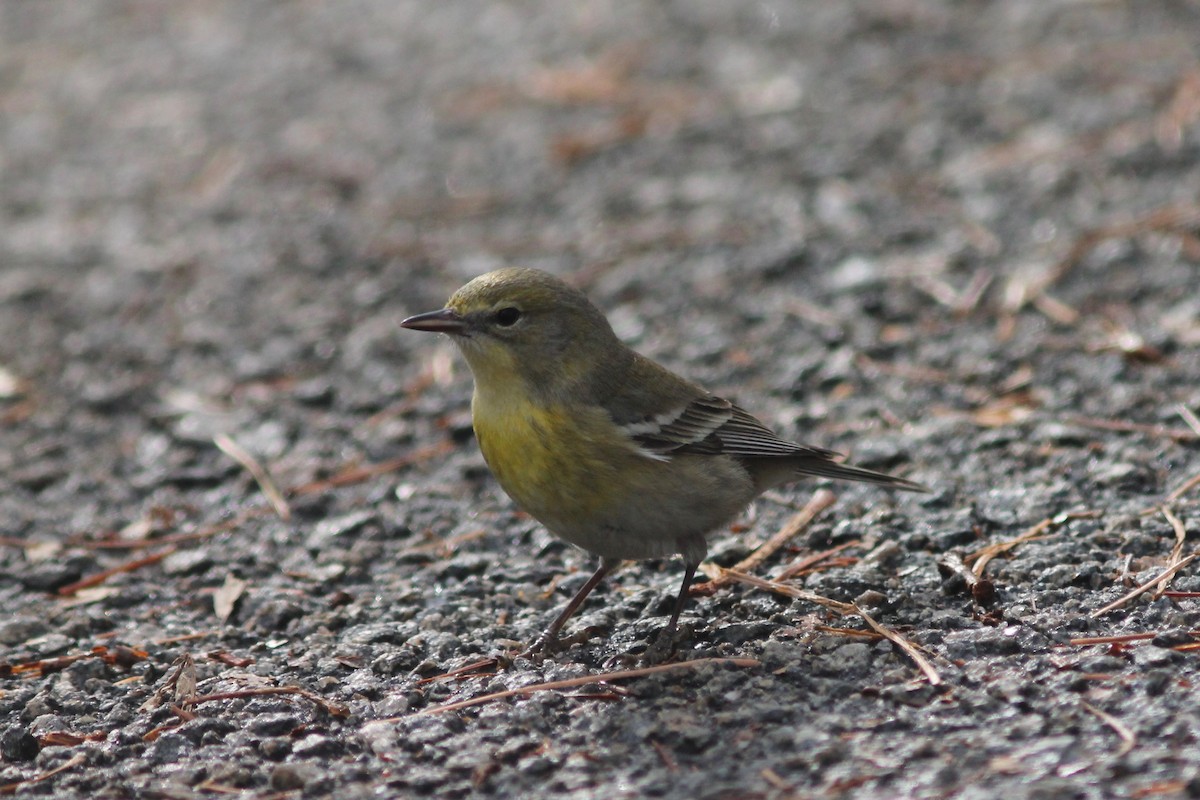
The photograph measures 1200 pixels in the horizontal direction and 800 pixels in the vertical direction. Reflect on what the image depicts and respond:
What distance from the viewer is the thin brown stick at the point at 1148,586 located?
15.9ft

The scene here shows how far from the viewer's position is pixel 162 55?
1347 cm

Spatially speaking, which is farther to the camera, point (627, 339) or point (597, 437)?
point (627, 339)

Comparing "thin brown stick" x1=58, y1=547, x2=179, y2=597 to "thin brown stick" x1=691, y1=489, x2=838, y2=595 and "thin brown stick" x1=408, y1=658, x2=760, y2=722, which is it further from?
"thin brown stick" x1=691, y1=489, x2=838, y2=595

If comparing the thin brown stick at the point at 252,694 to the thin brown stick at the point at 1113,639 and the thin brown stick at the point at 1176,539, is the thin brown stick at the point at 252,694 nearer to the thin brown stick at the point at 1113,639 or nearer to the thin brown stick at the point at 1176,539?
the thin brown stick at the point at 1113,639

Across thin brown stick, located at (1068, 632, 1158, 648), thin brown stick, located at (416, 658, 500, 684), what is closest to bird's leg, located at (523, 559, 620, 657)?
thin brown stick, located at (416, 658, 500, 684)

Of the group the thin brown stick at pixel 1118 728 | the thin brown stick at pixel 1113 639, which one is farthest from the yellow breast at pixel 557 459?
the thin brown stick at pixel 1118 728

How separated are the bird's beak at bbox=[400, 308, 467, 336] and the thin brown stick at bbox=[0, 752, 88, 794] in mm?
1912

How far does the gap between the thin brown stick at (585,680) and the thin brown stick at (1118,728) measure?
111 cm

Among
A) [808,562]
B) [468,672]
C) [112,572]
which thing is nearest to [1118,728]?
[808,562]

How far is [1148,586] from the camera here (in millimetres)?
4949

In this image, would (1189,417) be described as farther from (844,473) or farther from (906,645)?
(906,645)

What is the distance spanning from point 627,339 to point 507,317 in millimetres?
2755

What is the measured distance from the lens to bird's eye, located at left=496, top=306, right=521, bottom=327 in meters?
5.42

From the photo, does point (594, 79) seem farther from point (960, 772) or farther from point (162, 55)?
point (960, 772)
